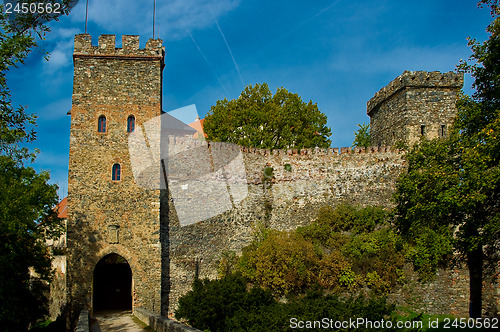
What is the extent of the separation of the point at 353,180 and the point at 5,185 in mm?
15676

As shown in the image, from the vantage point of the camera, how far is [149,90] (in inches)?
775

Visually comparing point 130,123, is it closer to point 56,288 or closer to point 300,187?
point 300,187

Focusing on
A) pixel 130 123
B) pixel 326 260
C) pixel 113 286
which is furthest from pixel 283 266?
pixel 113 286

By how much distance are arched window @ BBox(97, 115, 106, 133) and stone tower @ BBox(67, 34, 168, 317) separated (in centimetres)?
4

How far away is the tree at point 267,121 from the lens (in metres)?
28.5

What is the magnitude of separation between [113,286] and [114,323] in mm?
7700

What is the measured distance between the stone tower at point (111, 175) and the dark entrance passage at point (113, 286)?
378cm

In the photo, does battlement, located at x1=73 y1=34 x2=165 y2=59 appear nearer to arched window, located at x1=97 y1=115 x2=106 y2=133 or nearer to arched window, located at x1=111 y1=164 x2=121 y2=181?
arched window, located at x1=97 y1=115 x2=106 y2=133

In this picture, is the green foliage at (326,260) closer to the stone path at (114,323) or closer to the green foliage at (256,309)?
the green foliage at (256,309)

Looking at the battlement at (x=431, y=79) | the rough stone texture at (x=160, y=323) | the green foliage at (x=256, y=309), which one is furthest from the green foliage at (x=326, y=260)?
the battlement at (x=431, y=79)

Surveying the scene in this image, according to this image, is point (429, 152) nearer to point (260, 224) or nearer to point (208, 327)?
point (260, 224)

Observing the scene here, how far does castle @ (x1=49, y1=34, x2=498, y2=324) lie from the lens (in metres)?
18.5

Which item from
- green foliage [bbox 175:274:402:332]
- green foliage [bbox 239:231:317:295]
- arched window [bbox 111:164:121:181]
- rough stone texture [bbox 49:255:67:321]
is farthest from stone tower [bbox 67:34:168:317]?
rough stone texture [bbox 49:255:67:321]

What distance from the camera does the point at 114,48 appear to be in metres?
19.6
